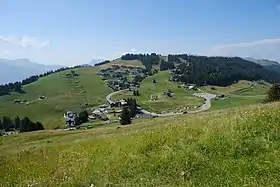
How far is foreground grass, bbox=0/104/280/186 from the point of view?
15624 millimetres

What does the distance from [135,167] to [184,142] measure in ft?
10.2

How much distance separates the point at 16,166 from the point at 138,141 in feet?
30.1

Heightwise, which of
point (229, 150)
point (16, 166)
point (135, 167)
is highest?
point (229, 150)

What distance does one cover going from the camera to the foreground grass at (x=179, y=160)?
15624 mm

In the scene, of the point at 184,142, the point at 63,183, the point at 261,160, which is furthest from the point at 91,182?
the point at 261,160

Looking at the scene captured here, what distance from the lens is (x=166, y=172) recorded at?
17516 mm

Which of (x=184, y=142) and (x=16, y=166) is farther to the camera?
(x=16, y=166)

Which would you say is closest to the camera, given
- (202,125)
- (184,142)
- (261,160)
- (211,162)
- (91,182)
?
(261,160)

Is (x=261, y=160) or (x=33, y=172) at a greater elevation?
(x=261, y=160)

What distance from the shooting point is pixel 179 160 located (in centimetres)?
1820

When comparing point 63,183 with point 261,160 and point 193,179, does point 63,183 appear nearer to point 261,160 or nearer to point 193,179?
point 193,179

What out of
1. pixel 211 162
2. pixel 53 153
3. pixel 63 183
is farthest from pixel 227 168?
pixel 53 153

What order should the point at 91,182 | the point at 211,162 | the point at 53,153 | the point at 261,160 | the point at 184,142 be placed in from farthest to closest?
the point at 53,153
the point at 184,142
the point at 91,182
the point at 211,162
the point at 261,160

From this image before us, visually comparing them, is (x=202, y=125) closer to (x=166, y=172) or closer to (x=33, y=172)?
(x=166, y=172)
